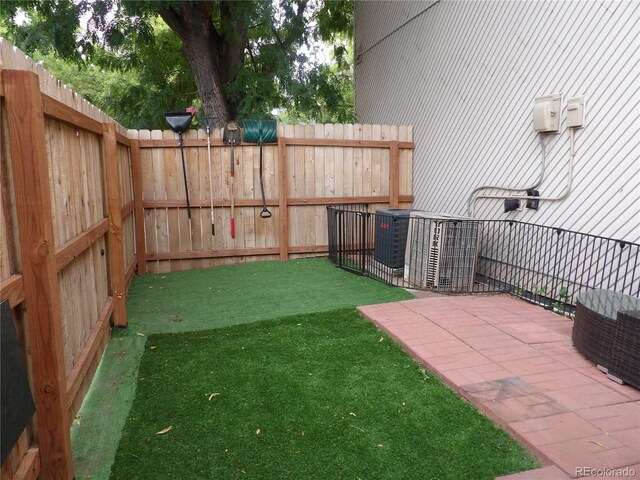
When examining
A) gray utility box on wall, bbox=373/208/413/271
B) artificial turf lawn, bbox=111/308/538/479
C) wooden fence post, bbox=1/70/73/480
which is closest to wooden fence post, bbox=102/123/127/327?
artificial turf lawn, bbox=111/308/538/479

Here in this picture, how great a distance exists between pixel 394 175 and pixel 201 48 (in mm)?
4334

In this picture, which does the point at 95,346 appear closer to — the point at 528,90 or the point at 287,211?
the point at 287,211

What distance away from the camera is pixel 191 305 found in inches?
189

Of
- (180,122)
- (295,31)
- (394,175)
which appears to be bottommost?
(394,175)

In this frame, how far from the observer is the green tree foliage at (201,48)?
806 centimetres

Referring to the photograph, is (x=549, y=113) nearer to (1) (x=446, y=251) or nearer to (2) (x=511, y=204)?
(2) (x=511, y=204)

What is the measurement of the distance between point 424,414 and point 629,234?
2681 mm

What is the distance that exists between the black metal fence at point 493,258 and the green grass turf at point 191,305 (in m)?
0.45

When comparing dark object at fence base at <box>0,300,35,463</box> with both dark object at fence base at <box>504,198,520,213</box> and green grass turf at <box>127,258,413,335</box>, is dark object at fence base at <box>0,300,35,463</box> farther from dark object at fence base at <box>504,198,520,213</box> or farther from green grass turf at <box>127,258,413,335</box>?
dark object at fence base at <box>504,198,520,213</box>

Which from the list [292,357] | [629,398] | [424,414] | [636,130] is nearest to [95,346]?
[292,357]

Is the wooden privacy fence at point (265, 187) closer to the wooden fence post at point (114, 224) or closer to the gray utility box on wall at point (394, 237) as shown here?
the gray utility box on wall at point (394, 237)

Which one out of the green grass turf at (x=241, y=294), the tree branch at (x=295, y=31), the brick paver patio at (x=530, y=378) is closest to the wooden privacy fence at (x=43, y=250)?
the green grass turf at (x=241, y=294)

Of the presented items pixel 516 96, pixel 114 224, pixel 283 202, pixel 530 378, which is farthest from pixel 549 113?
pixel 114 224

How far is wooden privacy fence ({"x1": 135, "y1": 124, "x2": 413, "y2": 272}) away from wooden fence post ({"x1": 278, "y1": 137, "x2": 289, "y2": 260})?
0.05 ft
